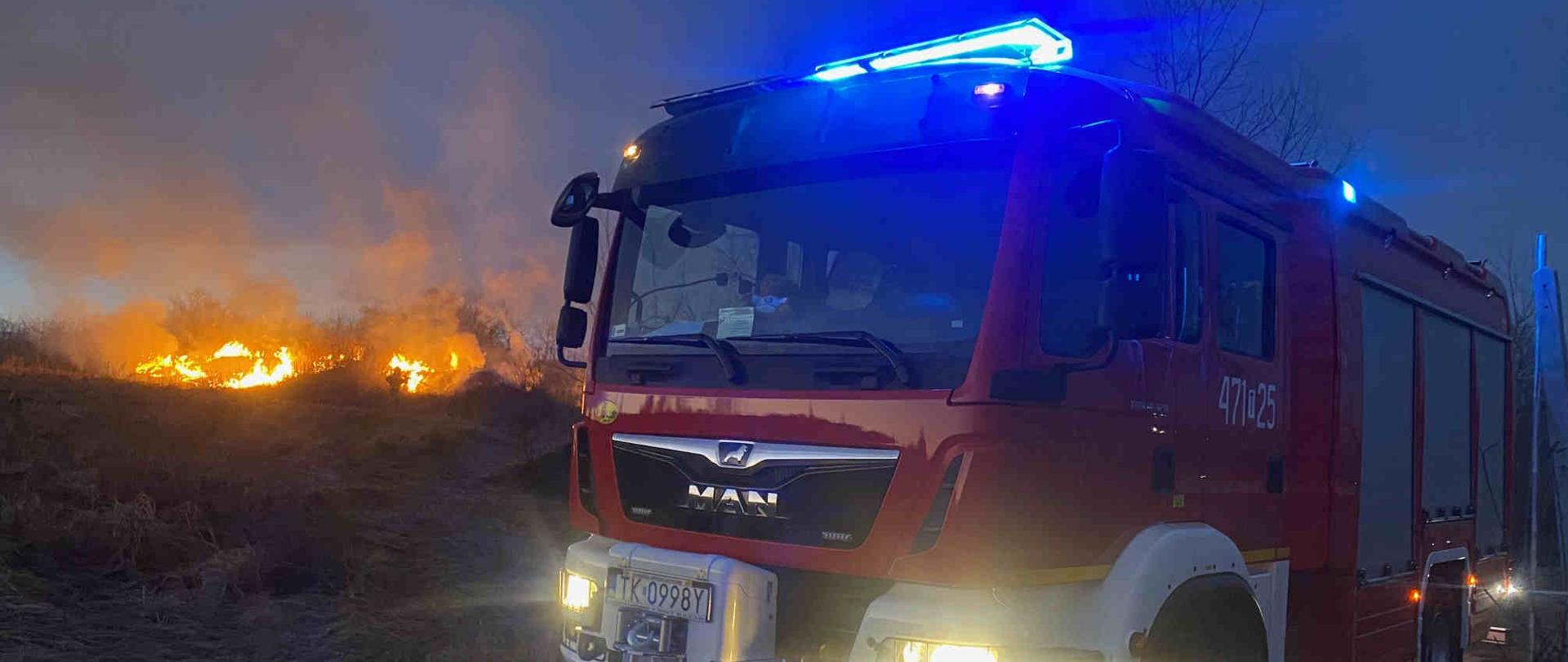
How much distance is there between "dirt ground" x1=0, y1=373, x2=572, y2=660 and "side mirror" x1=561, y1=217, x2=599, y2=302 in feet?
10.3

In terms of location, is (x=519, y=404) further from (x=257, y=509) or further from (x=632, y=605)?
(x=632, y=605)

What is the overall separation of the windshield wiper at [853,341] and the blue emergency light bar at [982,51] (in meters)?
1.12

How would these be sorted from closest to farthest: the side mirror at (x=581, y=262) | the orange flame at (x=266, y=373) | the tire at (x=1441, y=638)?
the side mirror at (x=581, y=262) < the tire at (x=1441, y=638) < the orange flame at (x=266, y=373)

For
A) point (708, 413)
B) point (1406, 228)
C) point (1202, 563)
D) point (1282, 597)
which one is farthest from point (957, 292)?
point (1406, 228)

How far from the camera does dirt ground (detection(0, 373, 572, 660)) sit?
768cm

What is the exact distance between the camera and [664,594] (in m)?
4.16

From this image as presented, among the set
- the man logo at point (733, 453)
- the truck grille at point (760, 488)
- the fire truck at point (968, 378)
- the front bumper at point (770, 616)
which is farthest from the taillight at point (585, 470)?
the man logo at point (733, 453)

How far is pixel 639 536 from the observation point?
4500mm

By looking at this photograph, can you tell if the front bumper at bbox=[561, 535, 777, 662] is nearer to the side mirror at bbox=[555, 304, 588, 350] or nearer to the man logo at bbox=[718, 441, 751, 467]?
the man logo at bbox=[718, 441, 751, 467]

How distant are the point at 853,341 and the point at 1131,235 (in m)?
1.01

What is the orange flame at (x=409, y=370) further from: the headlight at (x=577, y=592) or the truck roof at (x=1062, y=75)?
the truck roof at (x=1062, y=75)

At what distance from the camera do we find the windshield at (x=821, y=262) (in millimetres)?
3809

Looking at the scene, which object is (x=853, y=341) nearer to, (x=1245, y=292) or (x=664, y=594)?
(x=664, y=594)

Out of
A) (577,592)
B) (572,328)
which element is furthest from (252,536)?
(577,592)
